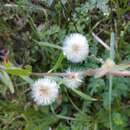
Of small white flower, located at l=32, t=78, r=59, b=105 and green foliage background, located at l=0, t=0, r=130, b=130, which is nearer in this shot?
small white flower, located at l=32, t=78, r=59, b=105

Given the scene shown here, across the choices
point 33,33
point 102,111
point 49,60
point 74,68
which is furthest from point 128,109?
point 33,33

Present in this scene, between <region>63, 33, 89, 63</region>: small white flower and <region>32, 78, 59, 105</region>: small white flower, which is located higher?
<region>63, 33, 89, 63</region>: small white flower

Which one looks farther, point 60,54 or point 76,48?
point 60,54

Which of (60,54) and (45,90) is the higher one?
(60,54)
